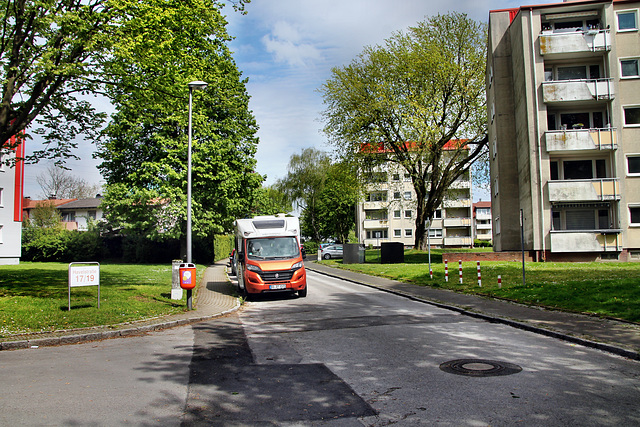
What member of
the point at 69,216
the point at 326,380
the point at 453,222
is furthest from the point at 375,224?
the point at 326,380

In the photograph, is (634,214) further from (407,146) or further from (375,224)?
(375,224)

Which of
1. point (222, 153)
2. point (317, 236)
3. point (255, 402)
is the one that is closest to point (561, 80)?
point (222, 153)

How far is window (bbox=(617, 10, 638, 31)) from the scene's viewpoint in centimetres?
2841

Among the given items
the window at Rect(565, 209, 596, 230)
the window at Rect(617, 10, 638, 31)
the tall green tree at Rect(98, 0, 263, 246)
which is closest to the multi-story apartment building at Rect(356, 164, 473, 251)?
the tall green tree at Rect(98, 0, 263, 246)

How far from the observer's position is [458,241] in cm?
7700

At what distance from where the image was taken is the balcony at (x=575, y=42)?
28.0m

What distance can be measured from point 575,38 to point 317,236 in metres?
48.5

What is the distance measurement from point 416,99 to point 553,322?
2623cm

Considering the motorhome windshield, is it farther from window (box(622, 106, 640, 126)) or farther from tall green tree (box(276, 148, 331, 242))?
tall green tree (box(276, 148, 331, 242))

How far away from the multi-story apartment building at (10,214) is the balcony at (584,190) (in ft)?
124

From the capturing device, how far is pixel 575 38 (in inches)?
1114

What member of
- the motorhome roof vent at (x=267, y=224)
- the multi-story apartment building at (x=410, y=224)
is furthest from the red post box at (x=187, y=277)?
the multi-story apartment building at (x=410, y=224)

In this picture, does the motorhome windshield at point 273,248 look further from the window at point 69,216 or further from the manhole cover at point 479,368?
the window at point 69,216

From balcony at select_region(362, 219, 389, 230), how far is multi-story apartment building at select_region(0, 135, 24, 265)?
49032 mm
